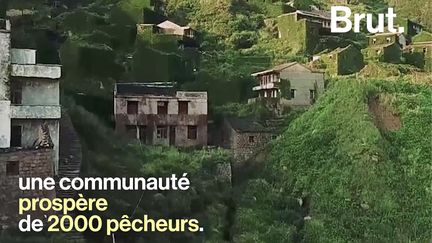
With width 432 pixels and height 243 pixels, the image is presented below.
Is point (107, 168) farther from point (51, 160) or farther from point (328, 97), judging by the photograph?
point (328, 97)

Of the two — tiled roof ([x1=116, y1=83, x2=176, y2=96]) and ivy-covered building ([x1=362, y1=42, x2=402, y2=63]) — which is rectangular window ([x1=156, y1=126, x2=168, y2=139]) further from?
ivy-covered building ([x1=362, y1=42, x2=402, y2=63])

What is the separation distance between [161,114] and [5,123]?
128 centimetres

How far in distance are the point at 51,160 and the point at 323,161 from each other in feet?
7.79

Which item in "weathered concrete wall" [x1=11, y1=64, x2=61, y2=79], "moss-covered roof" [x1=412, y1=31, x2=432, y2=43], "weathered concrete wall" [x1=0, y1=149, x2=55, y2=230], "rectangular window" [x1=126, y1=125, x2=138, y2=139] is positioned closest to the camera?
"weathered concrete wall" [x1=0, y1=149, x2=55, y2=230]

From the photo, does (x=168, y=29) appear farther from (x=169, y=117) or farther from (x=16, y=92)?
(x=16, y=92)

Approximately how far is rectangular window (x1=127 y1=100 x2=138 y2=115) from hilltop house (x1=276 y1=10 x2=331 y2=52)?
1555 mm

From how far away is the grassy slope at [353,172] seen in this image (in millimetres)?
5918

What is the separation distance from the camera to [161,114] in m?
6.09

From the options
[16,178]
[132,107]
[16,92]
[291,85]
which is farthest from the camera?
[291,85]

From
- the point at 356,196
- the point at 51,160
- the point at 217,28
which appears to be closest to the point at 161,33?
the point at 217,28

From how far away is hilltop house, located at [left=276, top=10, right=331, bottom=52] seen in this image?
21.5ft

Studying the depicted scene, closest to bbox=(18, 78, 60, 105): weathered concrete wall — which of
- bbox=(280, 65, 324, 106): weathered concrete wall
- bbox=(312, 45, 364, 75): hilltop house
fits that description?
bbox=(280, 65, 324, 106): weathered concrete wall

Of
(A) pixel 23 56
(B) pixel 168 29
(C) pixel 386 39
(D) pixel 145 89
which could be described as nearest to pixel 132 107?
(D) pixel 145 89

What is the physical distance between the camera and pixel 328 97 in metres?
6.59
